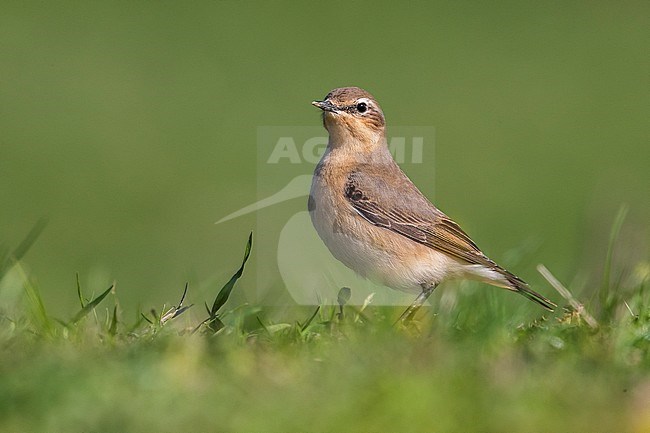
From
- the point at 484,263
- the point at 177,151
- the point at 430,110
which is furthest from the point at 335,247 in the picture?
the point at 430,110

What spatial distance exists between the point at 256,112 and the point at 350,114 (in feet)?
43.9

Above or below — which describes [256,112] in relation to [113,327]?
below

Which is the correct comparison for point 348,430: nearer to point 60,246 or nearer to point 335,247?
point 335,247

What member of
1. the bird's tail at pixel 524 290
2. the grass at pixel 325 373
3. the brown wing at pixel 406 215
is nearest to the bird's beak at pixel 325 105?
the brown wing at pixel 406 215

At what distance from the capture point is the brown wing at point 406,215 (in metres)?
8.17

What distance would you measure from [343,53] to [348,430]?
2045 centimetres

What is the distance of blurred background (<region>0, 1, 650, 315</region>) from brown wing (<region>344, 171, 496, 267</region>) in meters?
3.22

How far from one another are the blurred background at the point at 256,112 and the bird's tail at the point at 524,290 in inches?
136

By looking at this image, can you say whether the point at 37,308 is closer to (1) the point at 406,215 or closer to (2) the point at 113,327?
(2) the point at 113,327

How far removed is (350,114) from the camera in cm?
848

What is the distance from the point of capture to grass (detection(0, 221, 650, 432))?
5012 millimetres

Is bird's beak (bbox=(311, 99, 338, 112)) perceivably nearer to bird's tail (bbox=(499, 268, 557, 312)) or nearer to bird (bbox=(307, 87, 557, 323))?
bird (bbox=(307, 87, 557, 323))

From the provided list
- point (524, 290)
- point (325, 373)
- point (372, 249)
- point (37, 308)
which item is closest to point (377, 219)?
point (372, 249)

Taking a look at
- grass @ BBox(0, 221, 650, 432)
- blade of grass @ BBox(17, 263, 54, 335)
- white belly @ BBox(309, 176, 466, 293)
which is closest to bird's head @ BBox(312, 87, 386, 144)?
white belly @ BBox(309, 176, 466, 293)
